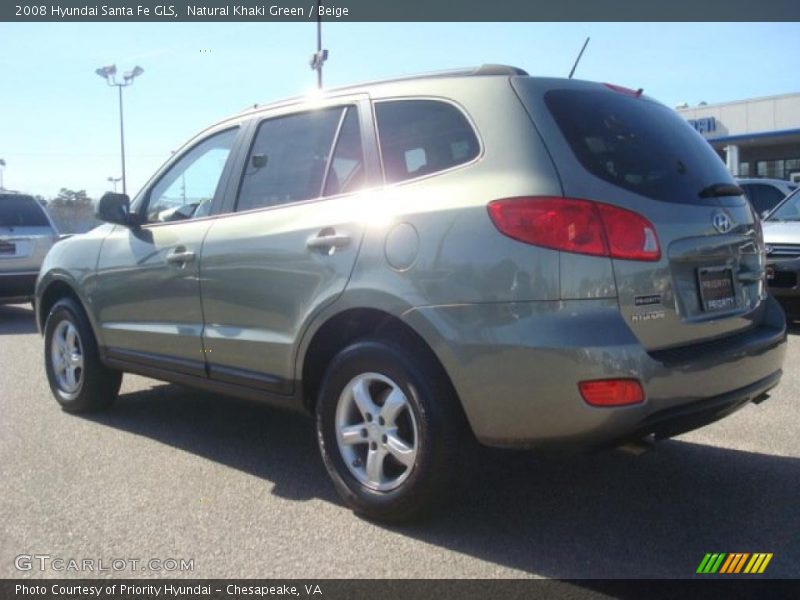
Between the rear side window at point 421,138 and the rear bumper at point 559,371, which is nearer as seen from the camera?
the rear bumper at point 559,371

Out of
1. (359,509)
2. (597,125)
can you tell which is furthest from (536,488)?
(597,125)

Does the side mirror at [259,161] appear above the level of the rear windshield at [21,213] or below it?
above

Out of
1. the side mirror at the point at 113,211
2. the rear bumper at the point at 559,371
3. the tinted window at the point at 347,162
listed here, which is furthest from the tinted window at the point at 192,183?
the rear bumper at the point at 559,371

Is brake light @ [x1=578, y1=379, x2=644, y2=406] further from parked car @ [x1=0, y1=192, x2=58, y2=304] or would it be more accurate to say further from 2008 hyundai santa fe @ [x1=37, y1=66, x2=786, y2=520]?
parked car @ [x1=0, y1=192, x2=58, y2=304]

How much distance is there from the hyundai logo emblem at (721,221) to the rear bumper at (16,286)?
32.3 feet

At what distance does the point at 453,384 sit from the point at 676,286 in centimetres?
95

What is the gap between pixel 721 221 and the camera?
3.38 metres

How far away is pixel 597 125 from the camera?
328cm

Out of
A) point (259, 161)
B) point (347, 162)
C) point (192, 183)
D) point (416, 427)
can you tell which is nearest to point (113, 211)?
point (192, 183)

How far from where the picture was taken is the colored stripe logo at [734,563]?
3005 millimetres

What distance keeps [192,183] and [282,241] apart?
124cm

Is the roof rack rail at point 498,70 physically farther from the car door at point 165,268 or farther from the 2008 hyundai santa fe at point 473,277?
the car door at point 165,268

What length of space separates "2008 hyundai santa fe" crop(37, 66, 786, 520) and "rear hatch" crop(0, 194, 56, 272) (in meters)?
7.74

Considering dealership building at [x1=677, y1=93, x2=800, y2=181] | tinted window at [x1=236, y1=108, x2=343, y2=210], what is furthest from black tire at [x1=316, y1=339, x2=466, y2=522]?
dealership building at [x1=677, y1=93, x2=800, y2=181]
